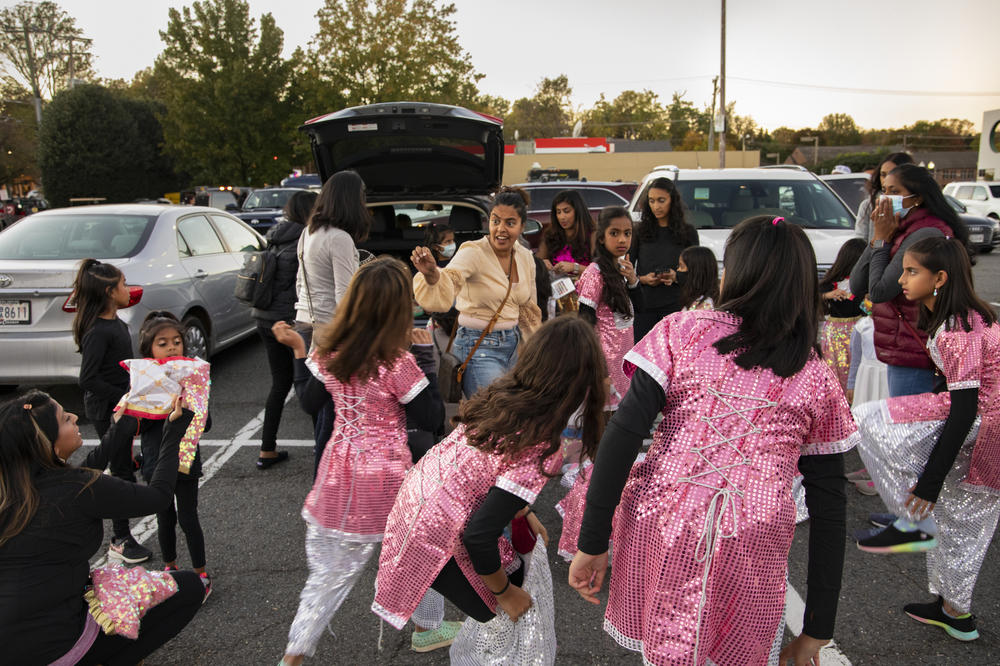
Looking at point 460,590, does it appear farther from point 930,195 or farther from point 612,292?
point 930,195

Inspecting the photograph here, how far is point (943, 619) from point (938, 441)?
872 mm

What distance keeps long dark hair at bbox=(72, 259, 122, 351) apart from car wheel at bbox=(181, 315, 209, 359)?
279 centimetres

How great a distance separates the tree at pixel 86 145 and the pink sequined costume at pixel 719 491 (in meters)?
35.2

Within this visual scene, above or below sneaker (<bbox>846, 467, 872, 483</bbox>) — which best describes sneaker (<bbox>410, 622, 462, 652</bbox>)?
below

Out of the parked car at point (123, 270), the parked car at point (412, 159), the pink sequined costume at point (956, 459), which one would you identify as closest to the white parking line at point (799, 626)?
the pink sequined costume at point (956, 459)

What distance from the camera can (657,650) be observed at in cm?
158

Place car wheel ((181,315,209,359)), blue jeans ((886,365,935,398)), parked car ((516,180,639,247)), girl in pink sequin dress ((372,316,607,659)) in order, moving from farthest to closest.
A: parked car ((516,180,639,247)), car wheel ((181,315,209,359)), blue jeans ((886,365,935,398)), girl in pink sequin dress ((372,316,607,659))

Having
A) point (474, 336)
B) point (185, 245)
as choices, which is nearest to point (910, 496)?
point (474, 336)

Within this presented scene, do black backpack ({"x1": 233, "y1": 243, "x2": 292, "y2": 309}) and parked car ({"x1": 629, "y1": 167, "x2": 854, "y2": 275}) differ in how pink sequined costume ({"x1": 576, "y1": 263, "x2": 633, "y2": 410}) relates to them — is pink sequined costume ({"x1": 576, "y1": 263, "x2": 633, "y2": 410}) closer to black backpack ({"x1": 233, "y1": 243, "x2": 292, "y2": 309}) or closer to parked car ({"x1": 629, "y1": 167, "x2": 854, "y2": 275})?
black backpack ({"x1": 233, "y1": 243, "x2": 292, "y2": 309})

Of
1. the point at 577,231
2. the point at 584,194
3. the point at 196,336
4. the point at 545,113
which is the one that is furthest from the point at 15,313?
the point at 545,113

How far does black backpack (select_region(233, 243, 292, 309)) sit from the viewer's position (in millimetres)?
4180

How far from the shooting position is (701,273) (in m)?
4.23

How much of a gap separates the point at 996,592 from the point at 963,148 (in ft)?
312

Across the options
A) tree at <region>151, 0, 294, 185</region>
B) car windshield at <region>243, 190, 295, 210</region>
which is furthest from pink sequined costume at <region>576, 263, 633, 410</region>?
tree at <region>151, 0, 294, 185</region>
